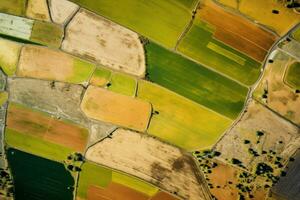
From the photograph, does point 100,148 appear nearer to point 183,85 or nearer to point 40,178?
point 40,178

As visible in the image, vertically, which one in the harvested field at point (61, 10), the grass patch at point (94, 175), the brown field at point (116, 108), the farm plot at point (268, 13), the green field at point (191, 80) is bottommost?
the grass patch at point (94, 175)

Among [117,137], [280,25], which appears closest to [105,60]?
[117,137]

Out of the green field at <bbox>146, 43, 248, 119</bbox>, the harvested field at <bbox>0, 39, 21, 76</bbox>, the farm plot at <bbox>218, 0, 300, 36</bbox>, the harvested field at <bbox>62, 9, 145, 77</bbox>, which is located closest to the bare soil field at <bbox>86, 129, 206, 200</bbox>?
the green field at <bbox>146, 43, 248, 119</bbox>

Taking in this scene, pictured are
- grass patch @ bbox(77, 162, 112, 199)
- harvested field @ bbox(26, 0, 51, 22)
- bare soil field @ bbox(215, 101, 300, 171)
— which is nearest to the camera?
harvested field @ bbox(26, 0, 51, 22)

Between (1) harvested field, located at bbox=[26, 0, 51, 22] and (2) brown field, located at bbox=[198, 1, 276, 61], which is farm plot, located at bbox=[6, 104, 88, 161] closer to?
(1) harvested field, located at bbox=[26, 0, 51, 22]

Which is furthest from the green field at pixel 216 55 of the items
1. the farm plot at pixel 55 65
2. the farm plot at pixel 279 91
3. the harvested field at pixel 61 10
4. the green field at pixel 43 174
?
the green field at pixel 43 174

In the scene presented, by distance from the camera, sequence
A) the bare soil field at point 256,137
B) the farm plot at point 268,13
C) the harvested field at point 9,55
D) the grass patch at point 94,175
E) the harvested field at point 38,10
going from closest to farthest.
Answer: the farm plot at point 268,13, the harvested field at point 38,10, the harvested field at point 9,55, the bare soil field at point 256,137, the grass patch at point 94,175

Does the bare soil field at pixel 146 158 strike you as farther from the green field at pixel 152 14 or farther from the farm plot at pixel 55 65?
the green field at pixel 152 14

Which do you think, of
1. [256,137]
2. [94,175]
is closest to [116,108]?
[94,175]
